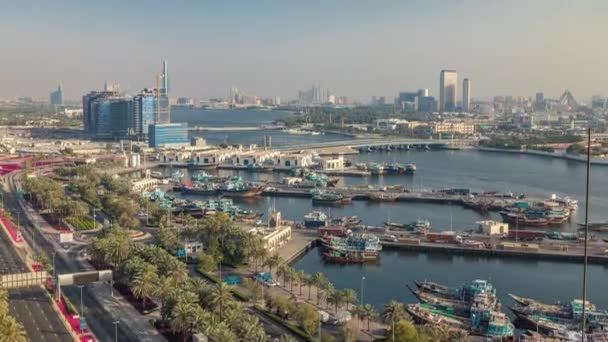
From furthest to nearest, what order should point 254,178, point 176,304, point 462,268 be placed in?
point 254,178, point 462,268, point 176,304

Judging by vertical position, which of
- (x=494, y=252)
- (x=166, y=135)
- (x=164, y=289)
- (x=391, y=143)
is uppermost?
(x=166, y=135)

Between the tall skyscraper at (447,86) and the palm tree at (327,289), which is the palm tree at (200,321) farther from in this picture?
the tall skyscraper at (447,86)

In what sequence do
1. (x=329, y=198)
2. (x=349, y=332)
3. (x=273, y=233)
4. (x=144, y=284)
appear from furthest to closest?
(x=329, y=198) → (x=273, y=233) → (x=144, y=284) → (x=349, y=332)

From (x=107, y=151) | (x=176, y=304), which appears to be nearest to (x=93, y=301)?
(x=176, y=304)

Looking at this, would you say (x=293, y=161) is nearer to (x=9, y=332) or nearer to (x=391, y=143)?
(x=391, y=143)

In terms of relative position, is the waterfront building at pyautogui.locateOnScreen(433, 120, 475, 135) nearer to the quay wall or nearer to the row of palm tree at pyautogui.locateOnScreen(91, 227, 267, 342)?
the quay wall

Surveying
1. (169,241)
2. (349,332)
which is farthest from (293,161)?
(349,332)

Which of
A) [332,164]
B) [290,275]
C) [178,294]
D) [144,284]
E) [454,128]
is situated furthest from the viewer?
[454,128]

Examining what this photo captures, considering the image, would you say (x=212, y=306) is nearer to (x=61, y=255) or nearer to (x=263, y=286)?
(x=263, y=286)
